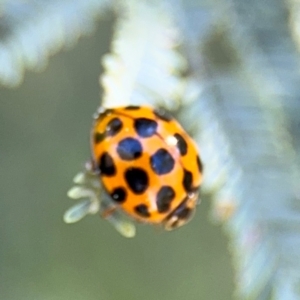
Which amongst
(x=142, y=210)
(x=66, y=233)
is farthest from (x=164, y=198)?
(x=66, y=233)

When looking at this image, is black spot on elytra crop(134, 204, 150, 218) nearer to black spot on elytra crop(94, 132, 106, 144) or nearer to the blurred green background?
black spot on elytra crop(94, 132, 106, 144)

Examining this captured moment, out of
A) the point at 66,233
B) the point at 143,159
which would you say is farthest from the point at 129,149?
the point at 66,233

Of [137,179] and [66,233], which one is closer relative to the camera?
[137,179]

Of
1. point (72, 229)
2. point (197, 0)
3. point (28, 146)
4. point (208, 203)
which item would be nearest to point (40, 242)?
point (72, 229)

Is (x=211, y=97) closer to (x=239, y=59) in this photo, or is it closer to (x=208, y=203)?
(x=239, y=59)

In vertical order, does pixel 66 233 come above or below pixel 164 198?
above

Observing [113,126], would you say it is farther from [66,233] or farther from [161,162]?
[66,233]
